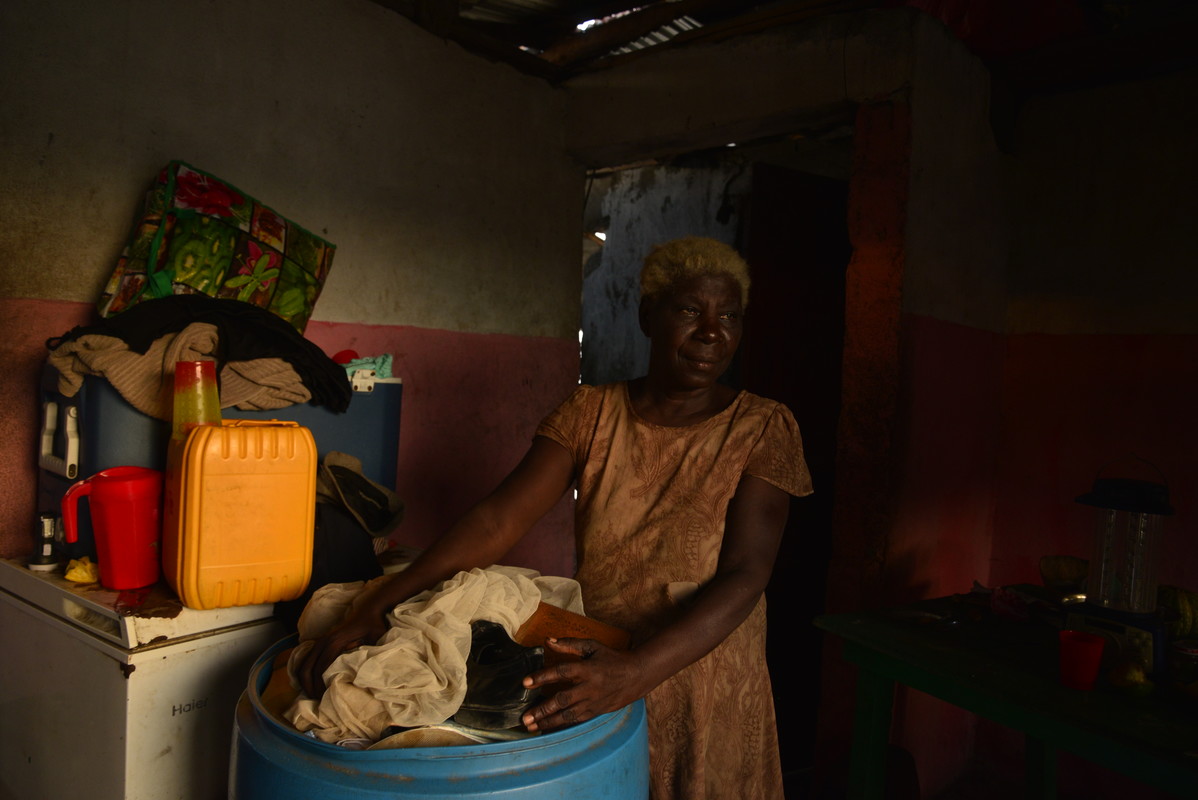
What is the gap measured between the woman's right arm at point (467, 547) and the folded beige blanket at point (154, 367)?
77 cm

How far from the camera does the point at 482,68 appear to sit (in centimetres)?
354

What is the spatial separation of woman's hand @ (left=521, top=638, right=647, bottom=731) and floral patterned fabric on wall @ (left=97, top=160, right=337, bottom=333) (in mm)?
1718

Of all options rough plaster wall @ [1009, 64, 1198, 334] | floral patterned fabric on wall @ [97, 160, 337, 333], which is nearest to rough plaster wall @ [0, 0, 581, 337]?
floral patterned fabric on wall @ [97, 160, 337, 333]

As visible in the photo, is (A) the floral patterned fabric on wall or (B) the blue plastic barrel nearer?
(B) the blue plastic barrel

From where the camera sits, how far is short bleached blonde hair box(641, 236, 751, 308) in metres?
1.71

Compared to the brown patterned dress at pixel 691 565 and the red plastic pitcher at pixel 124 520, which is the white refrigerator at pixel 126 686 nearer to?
the red plastic pitcher at pixel 124 520

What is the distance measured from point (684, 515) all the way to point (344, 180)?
7.00ft

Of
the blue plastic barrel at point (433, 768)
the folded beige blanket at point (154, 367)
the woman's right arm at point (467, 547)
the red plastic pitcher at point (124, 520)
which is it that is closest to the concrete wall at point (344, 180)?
the folded beige blanket at point (154, 367)

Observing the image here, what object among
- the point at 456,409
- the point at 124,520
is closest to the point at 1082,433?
the point at 456,409

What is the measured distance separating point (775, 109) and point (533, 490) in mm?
2048

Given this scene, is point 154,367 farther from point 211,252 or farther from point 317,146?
point 317,146

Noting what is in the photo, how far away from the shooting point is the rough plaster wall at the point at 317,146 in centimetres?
226

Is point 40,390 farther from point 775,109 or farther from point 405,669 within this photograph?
point 775,109

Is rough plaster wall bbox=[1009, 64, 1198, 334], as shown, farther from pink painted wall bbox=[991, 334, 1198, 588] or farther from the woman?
the woman
